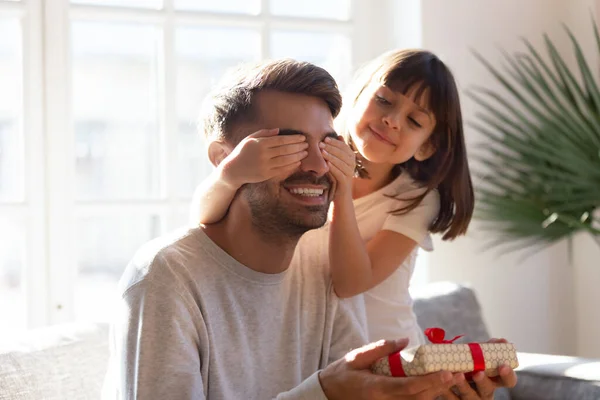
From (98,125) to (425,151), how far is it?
3.81 ft

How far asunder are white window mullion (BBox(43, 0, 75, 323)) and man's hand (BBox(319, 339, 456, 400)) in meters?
1.48

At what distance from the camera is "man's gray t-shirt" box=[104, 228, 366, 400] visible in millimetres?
1518

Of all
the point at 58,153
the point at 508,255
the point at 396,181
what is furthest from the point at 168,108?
the point at 508,255

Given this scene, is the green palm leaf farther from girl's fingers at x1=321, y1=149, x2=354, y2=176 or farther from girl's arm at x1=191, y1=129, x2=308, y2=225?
girl's arm at x1=191, y1=129, x2=308, y2=225

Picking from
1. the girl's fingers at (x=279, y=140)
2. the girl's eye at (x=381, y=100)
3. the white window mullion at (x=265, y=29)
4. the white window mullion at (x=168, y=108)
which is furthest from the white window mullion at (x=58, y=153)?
the girl's fingers at (x=279, y=140)

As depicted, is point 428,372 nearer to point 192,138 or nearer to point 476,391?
point 476,391

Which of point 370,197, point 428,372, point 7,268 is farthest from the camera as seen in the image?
point 7,268

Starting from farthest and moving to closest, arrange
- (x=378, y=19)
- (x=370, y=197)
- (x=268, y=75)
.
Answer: (x=378, y=19)
(x=370, y=197)
(x=268, y=75)

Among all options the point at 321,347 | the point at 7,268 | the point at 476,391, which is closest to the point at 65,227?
the point at 7,268

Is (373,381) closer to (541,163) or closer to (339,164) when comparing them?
(339,164)

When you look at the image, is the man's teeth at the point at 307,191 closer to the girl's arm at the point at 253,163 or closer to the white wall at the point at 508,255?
the girl's arm at the point at 253,163

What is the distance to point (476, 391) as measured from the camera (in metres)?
1.52

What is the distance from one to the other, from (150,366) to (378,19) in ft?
7.06

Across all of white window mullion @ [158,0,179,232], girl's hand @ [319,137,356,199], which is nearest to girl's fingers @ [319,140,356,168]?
girl's hand @ [319,137,356,199]
